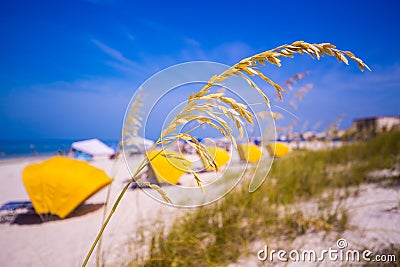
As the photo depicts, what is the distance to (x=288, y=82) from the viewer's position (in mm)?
2883

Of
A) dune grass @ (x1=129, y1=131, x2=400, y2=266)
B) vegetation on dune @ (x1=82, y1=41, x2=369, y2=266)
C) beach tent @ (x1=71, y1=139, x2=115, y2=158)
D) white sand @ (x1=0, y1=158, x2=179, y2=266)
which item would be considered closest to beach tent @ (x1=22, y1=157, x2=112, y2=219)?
white sand @ (x1=0, y1=158, x2=179, y2=266)

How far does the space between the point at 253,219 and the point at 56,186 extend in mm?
3310

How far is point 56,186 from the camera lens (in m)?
4.32

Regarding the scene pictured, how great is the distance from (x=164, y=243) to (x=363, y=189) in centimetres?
304

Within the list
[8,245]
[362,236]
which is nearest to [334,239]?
[362,236]

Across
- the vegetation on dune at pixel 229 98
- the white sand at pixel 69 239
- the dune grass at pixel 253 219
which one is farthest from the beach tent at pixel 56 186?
the vegetation on dune at pixel 229 98

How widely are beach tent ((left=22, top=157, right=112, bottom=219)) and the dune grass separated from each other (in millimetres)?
2415

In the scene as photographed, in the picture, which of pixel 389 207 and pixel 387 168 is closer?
pixel 389 207

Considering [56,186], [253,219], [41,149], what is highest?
[41,149]

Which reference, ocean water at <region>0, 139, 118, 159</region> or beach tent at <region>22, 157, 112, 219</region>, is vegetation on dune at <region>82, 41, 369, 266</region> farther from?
beach tent at <region>22, 157, 112, 219</region>

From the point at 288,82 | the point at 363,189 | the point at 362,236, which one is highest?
the point at 288,82

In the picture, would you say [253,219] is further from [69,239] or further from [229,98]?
[229,98]

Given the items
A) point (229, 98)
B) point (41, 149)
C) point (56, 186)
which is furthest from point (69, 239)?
point (41, 149)

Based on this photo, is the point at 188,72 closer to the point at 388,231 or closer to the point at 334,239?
the point at 334,239
